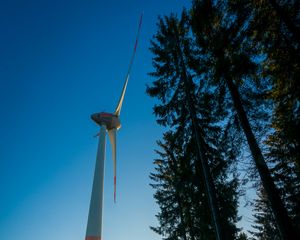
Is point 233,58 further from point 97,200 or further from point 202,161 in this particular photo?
point 97,200

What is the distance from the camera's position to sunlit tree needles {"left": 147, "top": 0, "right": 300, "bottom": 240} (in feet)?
23.2

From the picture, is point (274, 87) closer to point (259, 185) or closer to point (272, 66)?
point (272, 66)

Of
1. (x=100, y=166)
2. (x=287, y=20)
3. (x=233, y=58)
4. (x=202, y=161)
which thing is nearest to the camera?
(x=287, y=20)

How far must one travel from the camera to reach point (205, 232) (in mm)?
13320

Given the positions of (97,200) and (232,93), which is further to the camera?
(97,200)

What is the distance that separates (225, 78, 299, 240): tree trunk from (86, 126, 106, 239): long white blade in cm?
876

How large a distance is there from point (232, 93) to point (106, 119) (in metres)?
12.8

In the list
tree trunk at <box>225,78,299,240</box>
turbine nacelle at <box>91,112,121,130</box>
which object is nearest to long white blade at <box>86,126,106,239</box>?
turbine nacelle at <box>91,112,121,130</box>

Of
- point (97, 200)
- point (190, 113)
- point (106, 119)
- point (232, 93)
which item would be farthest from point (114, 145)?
point (232, 93)

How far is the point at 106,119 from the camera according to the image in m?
19.2

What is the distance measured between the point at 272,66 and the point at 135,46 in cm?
1396

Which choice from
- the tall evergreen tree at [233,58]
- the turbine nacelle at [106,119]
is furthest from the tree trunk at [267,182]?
the turbine nacelle at [106,119]

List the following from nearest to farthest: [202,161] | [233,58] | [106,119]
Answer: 1. [233,58]
2. [202,161]
3. [106,119]

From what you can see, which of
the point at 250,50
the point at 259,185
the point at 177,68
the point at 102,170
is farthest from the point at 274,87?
the point at 102,170
